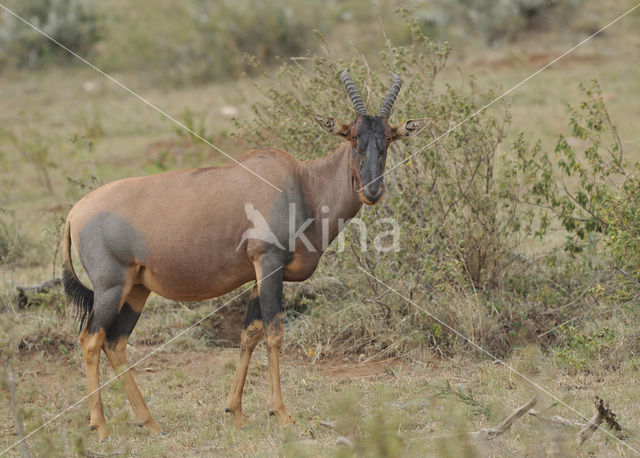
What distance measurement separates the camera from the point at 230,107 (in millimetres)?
17312

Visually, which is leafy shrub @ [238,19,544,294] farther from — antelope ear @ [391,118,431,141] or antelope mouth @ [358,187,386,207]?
antelope mouth @ [358,187,386,207]

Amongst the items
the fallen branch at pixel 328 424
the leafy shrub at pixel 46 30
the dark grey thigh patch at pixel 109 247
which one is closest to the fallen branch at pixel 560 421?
the fallen branch at pixel 328 424

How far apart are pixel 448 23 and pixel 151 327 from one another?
1599cm

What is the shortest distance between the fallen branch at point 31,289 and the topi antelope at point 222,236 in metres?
2.66

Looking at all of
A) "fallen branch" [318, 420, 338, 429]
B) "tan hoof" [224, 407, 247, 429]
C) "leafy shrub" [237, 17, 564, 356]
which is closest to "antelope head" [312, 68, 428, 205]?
"leafy shrub" [237, 17, 564, 356]

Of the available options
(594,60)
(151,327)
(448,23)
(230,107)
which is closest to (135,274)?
(151,327)

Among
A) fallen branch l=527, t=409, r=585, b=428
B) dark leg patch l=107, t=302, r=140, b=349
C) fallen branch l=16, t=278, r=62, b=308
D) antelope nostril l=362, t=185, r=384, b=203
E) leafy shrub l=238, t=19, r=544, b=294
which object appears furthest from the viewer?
fallen branch l=16, t=278, r=62, b=308

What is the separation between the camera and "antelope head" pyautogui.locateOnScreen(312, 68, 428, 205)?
634 centimetres

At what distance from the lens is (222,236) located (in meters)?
6.70

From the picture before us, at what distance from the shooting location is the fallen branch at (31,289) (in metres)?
9.22

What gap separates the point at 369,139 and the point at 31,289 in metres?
4.67

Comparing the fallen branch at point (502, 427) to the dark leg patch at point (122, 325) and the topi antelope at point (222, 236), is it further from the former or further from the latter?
the dark leg patch at point (122, 325)

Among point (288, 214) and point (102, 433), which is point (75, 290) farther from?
point (288, 214)

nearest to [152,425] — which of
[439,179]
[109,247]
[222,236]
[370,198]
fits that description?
[109,247]
